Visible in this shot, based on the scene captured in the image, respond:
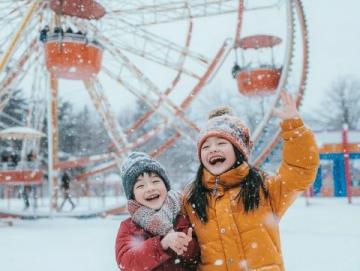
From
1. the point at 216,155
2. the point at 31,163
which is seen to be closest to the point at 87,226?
the point at 31,163

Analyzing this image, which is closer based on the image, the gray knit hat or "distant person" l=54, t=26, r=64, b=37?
the gray knit hat

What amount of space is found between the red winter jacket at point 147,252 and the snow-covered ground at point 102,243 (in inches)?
112

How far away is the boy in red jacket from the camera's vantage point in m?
1.75

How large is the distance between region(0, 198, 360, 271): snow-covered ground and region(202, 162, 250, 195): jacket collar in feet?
9.27

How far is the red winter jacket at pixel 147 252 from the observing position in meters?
1.75

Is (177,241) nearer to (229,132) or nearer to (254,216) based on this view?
(254,216)

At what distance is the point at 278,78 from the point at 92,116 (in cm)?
4180

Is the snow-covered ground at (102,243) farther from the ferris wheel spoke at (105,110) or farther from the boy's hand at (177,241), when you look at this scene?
the boy's hand at (177,241)

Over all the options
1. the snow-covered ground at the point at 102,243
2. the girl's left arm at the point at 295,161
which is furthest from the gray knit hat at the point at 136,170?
the snow-covered ground at the point at 102,243

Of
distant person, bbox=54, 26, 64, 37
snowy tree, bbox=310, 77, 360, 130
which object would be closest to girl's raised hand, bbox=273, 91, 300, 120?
distant person, bbox=54, 26, 64, 37

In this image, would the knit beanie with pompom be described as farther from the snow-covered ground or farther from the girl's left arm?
the snow-covered ground

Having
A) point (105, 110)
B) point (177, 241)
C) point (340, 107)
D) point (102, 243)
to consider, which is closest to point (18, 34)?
point (105, 110)

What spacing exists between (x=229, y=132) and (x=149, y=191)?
36 centimetres

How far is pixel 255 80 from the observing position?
976 centimetres
